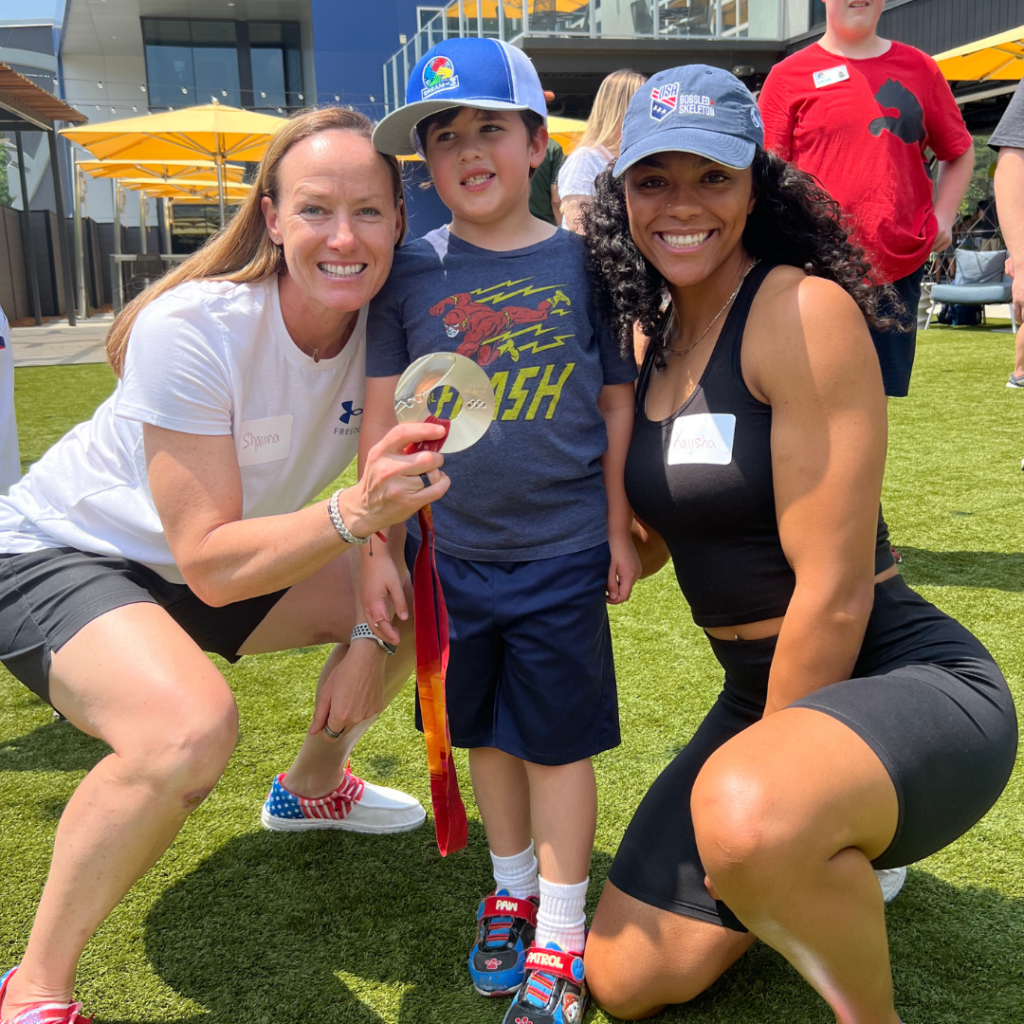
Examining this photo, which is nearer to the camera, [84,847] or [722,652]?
[84,847]

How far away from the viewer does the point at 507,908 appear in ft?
6.55

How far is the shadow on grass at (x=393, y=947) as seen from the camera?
5.99ft

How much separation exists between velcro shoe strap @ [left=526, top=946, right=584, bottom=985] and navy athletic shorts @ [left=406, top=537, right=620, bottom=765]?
35cm

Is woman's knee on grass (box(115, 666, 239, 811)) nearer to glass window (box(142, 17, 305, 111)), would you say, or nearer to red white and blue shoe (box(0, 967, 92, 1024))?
red white and blue shoe (box(0, 967, 92, 1024))

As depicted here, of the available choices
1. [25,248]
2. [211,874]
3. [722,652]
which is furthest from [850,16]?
[25,248]

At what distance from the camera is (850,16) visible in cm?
339

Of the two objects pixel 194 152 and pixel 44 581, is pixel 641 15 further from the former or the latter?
pixel 44 581

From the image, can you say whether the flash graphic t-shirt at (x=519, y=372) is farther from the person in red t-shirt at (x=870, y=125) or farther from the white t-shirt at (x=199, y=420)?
the person in red t-shirt at (x=870, y=125)

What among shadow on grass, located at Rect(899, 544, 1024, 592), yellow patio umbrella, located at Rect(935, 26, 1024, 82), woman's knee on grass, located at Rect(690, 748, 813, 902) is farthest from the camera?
yellow patio umbrella, located at Rect(935, 26, 1024, 82)

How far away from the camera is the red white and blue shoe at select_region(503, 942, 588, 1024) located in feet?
5.86

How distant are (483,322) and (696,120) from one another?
0.53 m

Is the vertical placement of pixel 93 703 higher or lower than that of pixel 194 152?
lower

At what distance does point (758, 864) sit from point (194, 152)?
1547cm

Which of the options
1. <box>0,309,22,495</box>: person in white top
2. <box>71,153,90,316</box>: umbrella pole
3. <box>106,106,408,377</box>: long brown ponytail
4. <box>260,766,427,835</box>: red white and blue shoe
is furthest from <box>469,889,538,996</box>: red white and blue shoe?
<box>71,153,90,316</box>: umbrella pole
